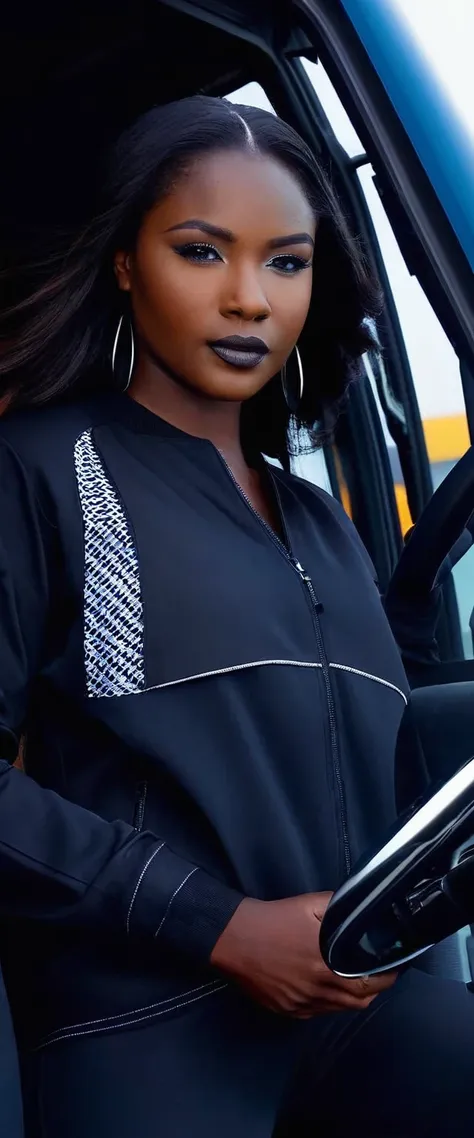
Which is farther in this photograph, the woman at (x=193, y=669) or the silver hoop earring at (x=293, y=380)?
the silver hoop earring at (x=293, y=380)

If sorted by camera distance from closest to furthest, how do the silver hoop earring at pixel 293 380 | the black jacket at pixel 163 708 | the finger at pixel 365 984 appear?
the finger at pixel 365 984 → the black jacket at pixel 163 708 → the silver hoop earring at pixel 293 380

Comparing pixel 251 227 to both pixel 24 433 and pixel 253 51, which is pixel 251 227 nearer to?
pixel 24 433

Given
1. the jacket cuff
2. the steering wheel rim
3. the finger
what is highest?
the steering wheel rim

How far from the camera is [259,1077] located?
3.56 feet

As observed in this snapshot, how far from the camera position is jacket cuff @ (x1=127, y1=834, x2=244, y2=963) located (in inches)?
39.5

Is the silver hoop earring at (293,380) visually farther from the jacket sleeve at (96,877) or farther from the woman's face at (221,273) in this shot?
the jacket sleeve at (96,877)

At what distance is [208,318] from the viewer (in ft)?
3.97

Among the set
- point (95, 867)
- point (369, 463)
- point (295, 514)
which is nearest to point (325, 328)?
point (295, 514)

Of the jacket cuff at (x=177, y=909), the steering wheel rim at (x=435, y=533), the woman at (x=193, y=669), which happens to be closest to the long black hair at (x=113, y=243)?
the woman at (x=193, y=669)

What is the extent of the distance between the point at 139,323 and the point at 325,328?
11.8 inches

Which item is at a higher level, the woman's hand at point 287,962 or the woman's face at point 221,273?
the woman's face at point 221,273

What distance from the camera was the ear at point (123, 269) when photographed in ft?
4.24

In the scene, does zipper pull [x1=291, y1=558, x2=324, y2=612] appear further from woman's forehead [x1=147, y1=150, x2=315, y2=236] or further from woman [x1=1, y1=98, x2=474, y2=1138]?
woman's forehead [x1=147, y1=150, x2=315, y2=236]

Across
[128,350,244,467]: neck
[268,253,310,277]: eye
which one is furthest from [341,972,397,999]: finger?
[268,253,310,277]: eye
